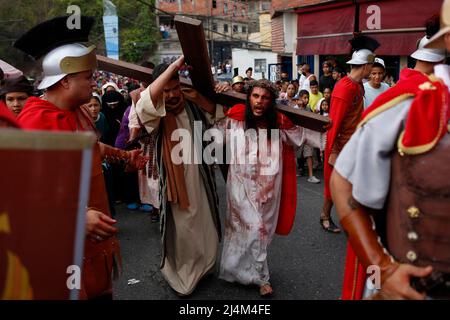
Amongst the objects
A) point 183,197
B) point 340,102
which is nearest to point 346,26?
point 340,102

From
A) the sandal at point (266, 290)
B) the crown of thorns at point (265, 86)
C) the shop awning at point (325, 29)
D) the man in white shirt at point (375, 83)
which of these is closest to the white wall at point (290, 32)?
the shop awning at point (325, 29)

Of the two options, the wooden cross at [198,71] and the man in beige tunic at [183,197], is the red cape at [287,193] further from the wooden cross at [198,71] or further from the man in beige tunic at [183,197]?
the man in beige tunic at [183,197]

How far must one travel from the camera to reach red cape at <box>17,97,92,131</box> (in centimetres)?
228

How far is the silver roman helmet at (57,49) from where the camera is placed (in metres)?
2.38

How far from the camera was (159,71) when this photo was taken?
3.48 meters

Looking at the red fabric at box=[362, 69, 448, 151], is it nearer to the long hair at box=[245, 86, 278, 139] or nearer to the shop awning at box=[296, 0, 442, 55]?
the long hair at box=[245, 86, 278, 139]

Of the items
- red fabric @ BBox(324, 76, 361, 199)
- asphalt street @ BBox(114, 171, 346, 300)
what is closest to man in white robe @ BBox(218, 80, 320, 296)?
asphalt street @ BBox(114, 171, 346, 300)

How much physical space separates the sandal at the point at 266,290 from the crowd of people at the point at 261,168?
1 centimetres

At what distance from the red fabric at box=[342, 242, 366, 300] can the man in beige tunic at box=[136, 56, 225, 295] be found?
1882 mm

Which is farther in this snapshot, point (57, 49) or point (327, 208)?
point (327, 208)

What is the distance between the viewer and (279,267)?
13.9 ft

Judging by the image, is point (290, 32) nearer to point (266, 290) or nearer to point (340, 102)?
point (340, 102)

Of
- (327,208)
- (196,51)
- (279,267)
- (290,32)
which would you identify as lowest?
(279,267)

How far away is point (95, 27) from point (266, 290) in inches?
1544
